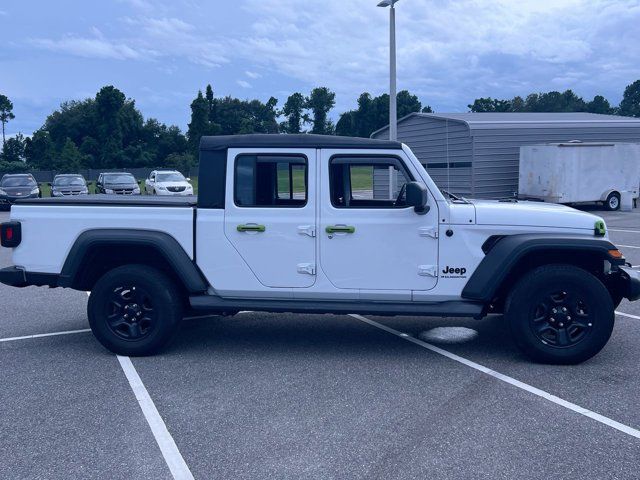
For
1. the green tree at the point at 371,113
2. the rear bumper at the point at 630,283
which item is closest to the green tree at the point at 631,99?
the green tree at the point at 371,113

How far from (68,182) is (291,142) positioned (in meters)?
25.4

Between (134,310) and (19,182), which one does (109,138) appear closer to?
(19,182)

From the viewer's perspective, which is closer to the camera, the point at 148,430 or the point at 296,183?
the point at 148,430

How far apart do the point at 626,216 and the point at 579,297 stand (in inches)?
686

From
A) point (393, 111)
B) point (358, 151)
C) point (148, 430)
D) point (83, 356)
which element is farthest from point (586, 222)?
point (393, 111)

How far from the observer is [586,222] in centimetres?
591

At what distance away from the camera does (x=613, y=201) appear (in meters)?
23.4

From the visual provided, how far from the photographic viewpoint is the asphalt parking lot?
4.08 meters

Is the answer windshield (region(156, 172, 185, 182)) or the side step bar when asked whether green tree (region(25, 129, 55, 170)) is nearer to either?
windshield (region(156, 172, 185, 182))

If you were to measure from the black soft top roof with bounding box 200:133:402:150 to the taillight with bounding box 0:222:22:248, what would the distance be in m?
1.93

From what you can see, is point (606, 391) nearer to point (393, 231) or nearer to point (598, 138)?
point (393, 231)

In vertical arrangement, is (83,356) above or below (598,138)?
below

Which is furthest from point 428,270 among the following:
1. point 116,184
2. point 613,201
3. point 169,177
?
point 169,177

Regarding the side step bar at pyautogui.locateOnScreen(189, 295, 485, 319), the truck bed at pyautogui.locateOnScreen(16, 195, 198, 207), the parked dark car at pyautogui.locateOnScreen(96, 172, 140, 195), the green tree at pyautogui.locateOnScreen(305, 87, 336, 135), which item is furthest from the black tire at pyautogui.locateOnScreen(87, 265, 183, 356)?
the green tree at pyautogui.locateOnScreen(305, 87, 336, 135)
